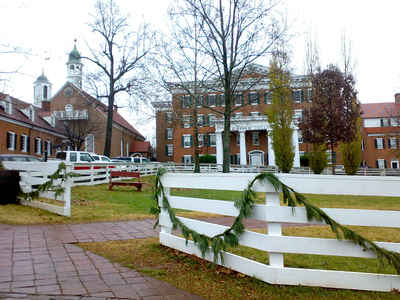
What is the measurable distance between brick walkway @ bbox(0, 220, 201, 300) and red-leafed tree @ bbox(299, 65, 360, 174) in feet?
77.7

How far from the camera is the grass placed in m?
2.92

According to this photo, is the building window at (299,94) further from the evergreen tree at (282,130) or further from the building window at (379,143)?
the building window at (379,143)

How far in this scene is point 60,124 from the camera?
3866 cm

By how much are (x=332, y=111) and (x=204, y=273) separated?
25.2 meters

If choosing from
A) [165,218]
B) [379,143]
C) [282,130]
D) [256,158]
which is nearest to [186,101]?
[282,130]

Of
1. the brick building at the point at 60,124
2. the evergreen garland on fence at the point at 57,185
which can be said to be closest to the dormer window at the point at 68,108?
the brick building at the point at 60,124

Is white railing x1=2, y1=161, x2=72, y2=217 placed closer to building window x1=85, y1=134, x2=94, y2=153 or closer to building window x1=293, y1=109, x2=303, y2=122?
building window x1=293, y1=109, x2=303, y2=122

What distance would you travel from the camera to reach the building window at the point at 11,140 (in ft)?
91.8

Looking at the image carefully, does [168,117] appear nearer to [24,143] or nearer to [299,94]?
[24,143]

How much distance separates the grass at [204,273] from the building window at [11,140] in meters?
27.8

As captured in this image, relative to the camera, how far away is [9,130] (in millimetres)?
28000

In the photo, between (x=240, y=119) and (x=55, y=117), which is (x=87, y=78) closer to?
(x=55, y=117)

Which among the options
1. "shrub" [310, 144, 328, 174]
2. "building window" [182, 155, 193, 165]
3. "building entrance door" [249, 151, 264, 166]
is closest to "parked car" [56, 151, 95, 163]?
"shrub" [310, 144, 328, 174]

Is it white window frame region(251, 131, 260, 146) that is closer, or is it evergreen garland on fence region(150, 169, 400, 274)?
evergreen garland on fence region(150, 169, 400, 274)
